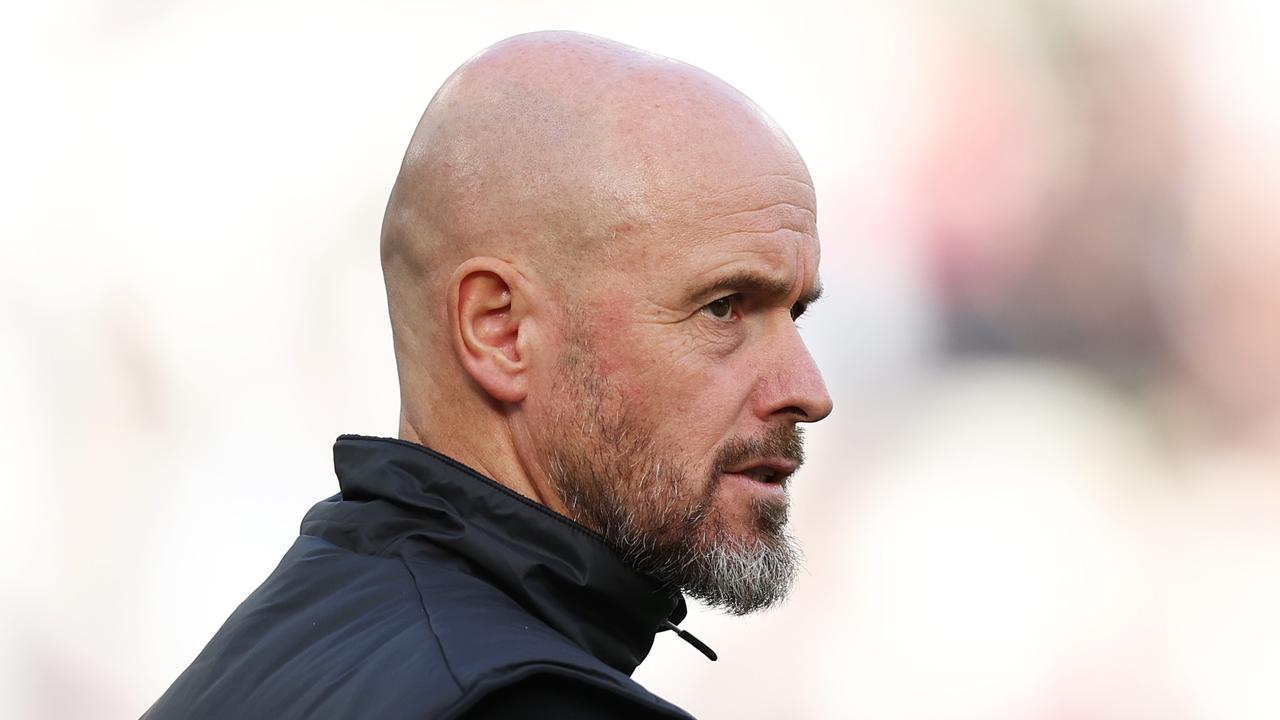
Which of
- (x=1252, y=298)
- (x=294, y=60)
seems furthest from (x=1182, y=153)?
(x=294, y=60)

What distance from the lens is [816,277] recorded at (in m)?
2.10

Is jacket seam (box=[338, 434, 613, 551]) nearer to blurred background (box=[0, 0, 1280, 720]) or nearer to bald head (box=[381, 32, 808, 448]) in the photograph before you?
bald head (box=[381, 32, 808, 448])

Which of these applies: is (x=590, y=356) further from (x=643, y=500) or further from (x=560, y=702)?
(x=560, y=702)

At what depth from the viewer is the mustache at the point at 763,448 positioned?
1951 mm

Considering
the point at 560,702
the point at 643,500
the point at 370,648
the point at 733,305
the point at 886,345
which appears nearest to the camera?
the point at 560,702

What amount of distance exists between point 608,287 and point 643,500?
0.29m

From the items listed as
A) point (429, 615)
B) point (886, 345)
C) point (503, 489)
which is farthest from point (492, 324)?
point (886, 345)

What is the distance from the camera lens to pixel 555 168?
1949mm

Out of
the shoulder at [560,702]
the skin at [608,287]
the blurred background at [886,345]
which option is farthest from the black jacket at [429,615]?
the blurred background at [886,345]

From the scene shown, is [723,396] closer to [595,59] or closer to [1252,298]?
[595,59]

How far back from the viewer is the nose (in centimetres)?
198

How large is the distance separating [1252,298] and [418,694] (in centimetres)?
495

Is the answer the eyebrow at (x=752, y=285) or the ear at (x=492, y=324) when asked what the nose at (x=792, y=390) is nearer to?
the eyebrow at (x=752, y=285)

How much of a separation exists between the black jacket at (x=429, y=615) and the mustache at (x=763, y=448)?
20cm
